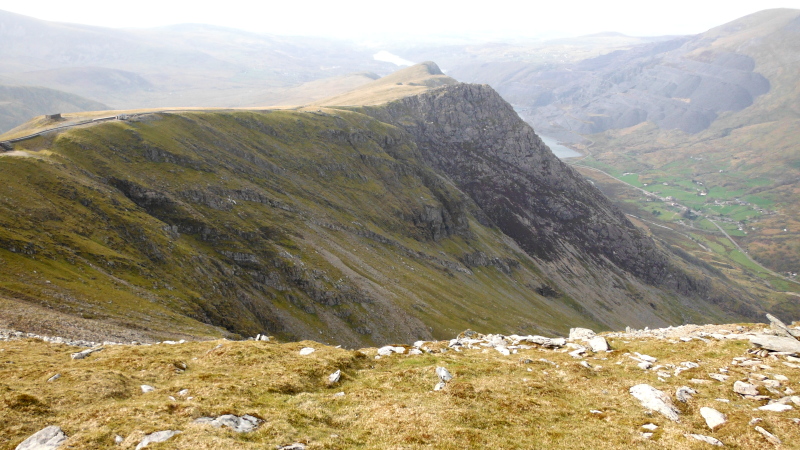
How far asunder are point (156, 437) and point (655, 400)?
2853 centimetres

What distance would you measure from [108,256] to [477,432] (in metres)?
69.1

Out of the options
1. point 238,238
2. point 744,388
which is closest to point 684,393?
point 744,388

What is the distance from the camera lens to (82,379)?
25969 mm

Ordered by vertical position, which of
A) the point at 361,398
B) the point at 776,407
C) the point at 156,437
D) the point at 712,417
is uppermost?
the point at 156,437

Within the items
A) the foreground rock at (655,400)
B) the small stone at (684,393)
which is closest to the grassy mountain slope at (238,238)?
the foreground rock at (655,400)

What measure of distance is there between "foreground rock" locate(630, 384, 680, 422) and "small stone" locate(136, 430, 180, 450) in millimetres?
27249

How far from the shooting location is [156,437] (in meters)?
18.7

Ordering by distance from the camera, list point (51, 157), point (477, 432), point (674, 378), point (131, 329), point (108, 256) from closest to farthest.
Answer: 1. point (477, 432)
2. point (674, 378)
3. point (131, 329)
4. point (108, 256)
5. point (51, 157)

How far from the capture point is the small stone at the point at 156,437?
18.1 metres

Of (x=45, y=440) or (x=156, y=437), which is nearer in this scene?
(x=45, y=440)

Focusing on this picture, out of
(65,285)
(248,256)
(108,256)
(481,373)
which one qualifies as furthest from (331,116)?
(481,373)

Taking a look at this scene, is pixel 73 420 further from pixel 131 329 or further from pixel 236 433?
pixel 131 329

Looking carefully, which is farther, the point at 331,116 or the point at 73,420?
the point at 331,116

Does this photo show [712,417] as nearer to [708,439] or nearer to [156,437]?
[708,439]
